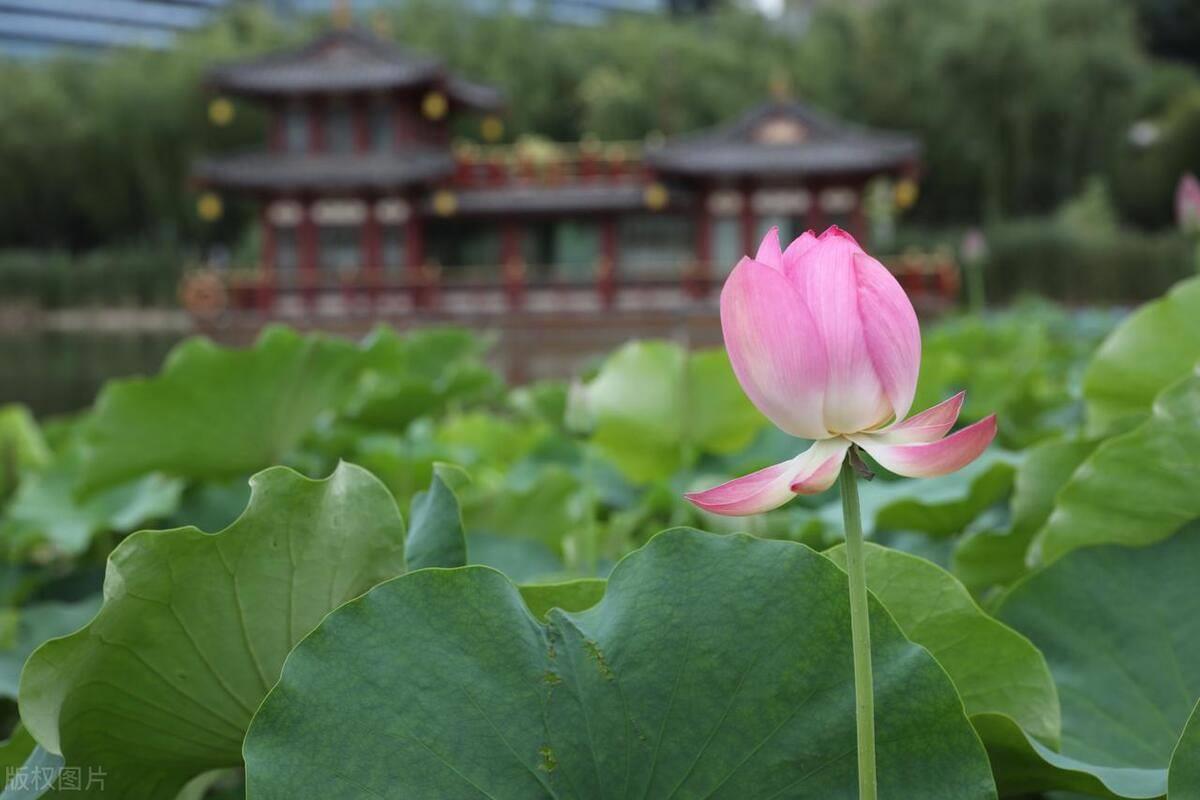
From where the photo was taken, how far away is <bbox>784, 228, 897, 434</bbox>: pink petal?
30cm

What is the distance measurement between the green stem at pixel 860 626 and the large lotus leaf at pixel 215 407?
76cm

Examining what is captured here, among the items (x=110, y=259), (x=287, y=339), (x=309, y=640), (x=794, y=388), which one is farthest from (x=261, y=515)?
(x=110, y=259)

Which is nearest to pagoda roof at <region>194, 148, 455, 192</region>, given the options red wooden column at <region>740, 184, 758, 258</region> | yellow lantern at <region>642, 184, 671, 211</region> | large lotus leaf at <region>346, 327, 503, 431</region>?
yellow lantern at <region>642, 184, 671, 211</region>

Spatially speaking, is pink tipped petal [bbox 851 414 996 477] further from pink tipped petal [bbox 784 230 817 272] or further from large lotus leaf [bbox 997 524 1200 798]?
large lotus leaf [bbox 997 524 1200 798]

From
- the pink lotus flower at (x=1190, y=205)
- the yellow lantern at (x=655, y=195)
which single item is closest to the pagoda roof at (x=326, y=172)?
the yellow lantern at (x=655, y=195)

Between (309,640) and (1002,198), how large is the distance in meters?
20.3

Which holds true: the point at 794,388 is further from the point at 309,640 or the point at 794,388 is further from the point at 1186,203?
the point at 1186,203

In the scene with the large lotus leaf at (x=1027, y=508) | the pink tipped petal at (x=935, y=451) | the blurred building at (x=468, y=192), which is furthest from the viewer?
the blurred building at (x=468, y=192)

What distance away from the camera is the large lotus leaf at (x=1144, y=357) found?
70cm

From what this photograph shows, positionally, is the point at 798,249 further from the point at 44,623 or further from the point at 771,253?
the point at 44,623

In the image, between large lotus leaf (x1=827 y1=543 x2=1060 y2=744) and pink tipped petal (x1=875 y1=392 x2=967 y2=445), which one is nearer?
pink tipped petal (x1=875 y1=392 x2=967 y2=445)

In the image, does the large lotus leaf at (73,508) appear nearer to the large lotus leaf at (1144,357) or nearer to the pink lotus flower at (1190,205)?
the large lotus leaf at (1144,357)

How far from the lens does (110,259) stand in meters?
20.2

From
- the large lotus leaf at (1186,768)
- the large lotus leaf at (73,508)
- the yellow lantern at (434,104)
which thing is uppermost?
the yellow lantern at (434,104)
